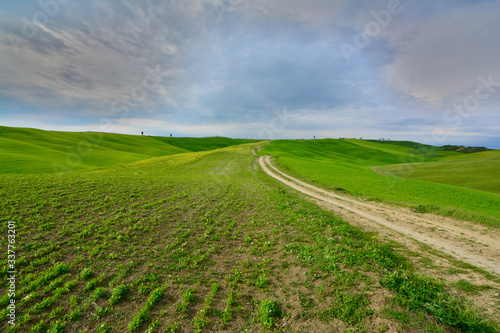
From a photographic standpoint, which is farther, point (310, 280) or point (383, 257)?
point (383, 257)

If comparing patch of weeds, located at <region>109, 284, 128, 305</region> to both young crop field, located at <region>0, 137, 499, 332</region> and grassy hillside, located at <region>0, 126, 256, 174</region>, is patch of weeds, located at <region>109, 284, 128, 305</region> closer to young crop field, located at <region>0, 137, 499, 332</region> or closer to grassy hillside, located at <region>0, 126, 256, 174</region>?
young crop field, located at <region>0, 137, 499, 332</region>

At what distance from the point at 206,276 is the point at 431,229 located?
18.1 meters

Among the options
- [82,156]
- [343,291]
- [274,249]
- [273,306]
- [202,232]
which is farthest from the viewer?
[82,156]

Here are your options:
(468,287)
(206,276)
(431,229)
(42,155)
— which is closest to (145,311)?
(206,276)

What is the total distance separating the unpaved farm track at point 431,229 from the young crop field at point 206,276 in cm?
285

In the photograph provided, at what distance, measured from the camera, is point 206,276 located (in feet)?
30.4

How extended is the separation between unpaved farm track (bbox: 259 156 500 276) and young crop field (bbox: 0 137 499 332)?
112 inches

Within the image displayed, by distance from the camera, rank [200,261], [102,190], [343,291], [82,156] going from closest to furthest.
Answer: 1. [343,291]
2. [200,261]
3. [102,190]
4. [82,156]

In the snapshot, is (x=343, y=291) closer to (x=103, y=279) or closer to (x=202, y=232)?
(x=202, y=232)

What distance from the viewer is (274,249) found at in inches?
469

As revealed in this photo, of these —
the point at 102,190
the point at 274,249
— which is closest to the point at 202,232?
the point at 274,249

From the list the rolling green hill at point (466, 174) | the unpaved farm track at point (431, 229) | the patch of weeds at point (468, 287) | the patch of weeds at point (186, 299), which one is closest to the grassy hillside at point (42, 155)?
the patch of weeds at point (186, 299)

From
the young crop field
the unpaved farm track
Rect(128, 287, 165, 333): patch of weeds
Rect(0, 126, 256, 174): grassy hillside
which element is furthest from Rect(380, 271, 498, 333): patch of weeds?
Rect(0, 126, 256, 174): grassy hillside

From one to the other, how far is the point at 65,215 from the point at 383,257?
22.0 meters
